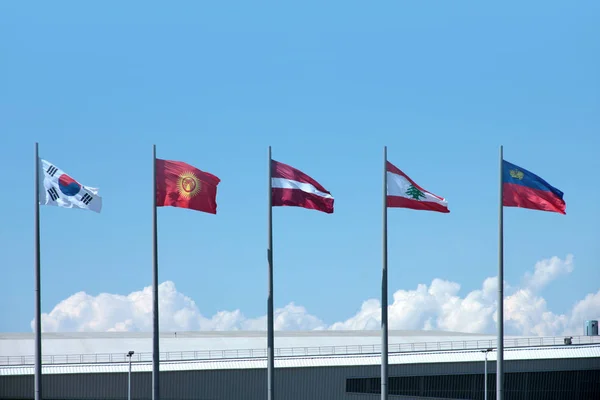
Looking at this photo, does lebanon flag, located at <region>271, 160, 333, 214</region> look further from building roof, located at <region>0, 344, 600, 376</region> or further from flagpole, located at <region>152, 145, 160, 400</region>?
building roof, located at <region>0, 344, 600, 376</region>

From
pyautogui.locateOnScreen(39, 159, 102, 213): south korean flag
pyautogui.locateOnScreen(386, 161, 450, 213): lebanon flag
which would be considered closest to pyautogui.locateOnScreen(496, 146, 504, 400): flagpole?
pyautogui.locateOnScreen(386, 161, 450, 213): lebanon flag

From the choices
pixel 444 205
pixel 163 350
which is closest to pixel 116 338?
pixel 163 350

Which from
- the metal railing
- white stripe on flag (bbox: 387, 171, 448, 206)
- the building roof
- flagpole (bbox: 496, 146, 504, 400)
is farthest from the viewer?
the metal railing

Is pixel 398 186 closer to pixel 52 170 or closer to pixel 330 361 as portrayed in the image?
pixel 52 170

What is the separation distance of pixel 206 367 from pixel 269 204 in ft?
81.1

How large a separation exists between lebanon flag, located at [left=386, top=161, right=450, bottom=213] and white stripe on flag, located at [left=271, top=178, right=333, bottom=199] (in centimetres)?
273

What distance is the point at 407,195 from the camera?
4566 cm

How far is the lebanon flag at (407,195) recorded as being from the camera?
45562mm

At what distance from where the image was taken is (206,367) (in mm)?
67875

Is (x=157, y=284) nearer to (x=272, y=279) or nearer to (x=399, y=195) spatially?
(x=272, y=279)

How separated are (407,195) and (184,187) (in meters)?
9.71

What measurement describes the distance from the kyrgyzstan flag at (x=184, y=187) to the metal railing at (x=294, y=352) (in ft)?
83.7

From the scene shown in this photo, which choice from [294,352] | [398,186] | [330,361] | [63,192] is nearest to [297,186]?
[398,186]

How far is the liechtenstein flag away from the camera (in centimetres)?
4744
